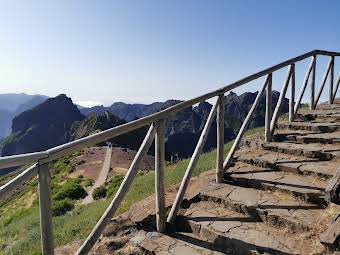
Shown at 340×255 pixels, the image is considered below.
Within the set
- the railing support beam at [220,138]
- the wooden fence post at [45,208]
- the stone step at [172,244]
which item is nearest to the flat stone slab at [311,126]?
the railing support beam at [220,138]

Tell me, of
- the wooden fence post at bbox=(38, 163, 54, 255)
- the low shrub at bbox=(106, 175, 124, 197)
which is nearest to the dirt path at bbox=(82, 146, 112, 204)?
the low shrub at bbox=(106, 175, 124, 197)

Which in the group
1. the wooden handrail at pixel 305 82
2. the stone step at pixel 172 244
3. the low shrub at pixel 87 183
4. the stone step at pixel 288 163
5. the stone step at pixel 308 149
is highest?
the wooden handrail at pixel 305 82

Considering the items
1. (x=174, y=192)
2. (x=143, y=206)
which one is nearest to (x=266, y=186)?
(x=174, y=192)

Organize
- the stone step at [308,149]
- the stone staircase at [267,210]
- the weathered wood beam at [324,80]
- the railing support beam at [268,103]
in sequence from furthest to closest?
1. the weathered wood beam at [324,80]
2. the railing support beam at [268,103]
3. the stone step at [308,149]
4. the stone staircase at [267,210]

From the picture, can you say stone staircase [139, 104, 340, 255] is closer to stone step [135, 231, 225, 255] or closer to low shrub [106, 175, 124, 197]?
→ stone step [135, 231, 225, 255]

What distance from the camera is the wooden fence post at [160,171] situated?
5.23 meters

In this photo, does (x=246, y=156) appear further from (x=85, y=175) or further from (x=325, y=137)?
(x=85, y=175)

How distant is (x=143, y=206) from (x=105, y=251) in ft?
3.99

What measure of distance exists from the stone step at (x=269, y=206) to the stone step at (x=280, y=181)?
107 millimetres

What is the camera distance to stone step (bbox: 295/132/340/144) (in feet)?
24.5

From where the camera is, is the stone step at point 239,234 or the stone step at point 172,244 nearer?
the stone step at point 239,234

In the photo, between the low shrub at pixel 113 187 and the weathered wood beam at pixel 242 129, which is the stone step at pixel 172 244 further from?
the low shrub at pixel 113 187

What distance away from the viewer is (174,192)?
6742 mm

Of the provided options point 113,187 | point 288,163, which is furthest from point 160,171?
point 113,187
